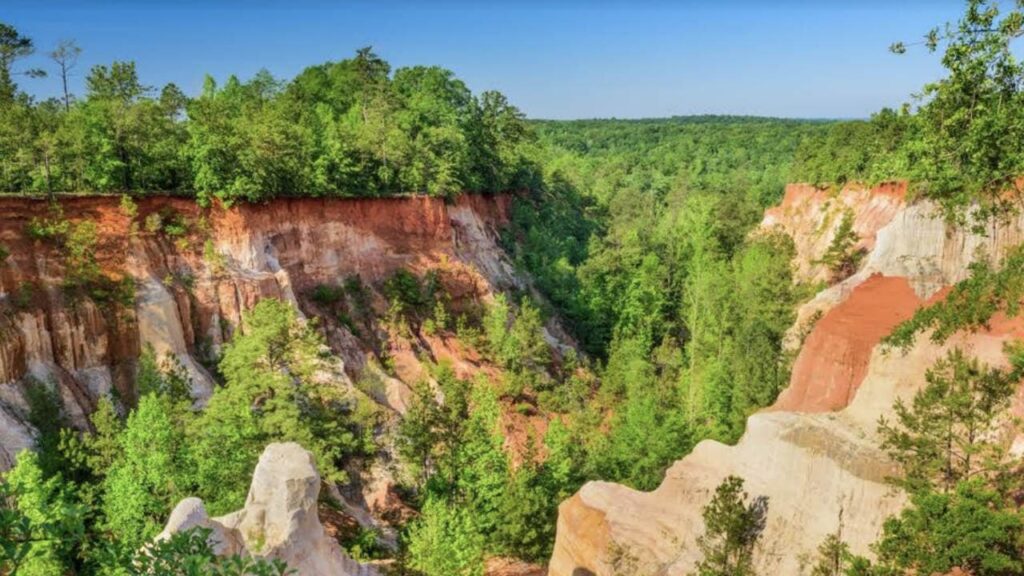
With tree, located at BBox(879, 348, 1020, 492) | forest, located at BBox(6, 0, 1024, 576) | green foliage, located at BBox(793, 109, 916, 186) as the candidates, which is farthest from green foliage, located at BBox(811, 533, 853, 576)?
green foliage, located at BBox(793, 109, 916, 186)

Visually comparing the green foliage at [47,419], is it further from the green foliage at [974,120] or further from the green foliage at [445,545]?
the green foliage at [974,120]

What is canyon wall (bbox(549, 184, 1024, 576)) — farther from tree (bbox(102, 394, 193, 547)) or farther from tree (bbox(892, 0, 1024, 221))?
tree (bbox(102, 394, 193, 547))

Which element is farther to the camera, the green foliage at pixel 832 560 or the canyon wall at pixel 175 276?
the canyon wall at pixel 175 276

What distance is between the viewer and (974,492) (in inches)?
590

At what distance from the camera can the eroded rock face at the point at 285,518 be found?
61.7 feet

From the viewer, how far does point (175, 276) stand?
33438mm

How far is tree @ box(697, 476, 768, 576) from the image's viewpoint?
19.3 metres

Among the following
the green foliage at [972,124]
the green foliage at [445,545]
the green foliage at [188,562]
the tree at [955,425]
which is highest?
the green foliage at [972,124]

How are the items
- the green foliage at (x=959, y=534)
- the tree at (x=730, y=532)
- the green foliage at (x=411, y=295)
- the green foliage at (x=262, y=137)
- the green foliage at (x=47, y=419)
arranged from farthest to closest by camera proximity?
the green foliage at (x=411, y=295) → the green foliage at (x=262, y=137) → the green foliage at (x=47, y=419) → the tree at (x=730, y=532) → the green foliage at (x=959, y=534)

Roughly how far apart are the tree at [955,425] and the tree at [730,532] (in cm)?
411

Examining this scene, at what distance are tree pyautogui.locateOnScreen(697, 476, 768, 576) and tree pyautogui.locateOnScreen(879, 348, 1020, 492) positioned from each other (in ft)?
13.5

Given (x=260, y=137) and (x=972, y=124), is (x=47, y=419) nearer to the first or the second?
(x=260, y=137)

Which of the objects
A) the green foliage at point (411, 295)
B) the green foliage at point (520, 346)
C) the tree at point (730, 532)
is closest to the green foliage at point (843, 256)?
the green foliage at point (520, 346)

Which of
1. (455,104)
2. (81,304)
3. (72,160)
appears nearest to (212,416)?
(81,304)
